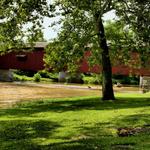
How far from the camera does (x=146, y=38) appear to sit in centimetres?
2581

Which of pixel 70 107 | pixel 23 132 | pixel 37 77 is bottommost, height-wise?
pixel 23 132

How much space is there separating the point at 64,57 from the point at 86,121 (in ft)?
43.3

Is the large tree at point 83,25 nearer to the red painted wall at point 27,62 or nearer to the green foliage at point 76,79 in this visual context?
the red painted wall at point 27,62

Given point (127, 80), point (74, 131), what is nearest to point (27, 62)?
point (127, 80)

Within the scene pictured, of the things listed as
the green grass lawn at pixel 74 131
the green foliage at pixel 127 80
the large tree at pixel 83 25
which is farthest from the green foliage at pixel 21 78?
the green grass lawn at pixel 74 131

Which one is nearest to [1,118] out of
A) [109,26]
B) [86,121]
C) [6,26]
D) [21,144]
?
[86,121]

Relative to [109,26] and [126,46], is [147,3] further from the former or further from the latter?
[109,26]

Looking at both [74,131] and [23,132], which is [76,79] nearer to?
[23,132]

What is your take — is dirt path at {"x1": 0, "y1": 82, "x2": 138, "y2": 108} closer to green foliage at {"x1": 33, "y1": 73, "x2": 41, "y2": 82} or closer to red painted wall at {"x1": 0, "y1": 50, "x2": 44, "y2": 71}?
red painted wall at {"x1": 0, "y1": 50, "x2": 44, "y2": 71}

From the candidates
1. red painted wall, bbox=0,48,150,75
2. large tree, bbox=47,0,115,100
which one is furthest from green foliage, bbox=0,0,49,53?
red painted wall, bbox=0,48,150,75

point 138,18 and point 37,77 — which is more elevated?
point 138,18

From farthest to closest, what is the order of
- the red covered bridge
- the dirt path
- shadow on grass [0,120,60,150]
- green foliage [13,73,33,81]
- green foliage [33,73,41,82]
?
green foliage [13,73,33,81]
green foliage [33,73,41,82]
the red covered bridge
the dirt path
shadow on grass [0,120,60,150]

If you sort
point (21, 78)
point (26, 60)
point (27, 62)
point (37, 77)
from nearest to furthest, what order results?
1. point (27, 62)
2. point (26, 60)
3. point (37, 77)
4. point (21, 78)

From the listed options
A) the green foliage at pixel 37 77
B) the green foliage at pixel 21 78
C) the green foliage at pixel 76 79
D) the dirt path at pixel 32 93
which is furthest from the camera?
the green foliage at pixel 21 78
